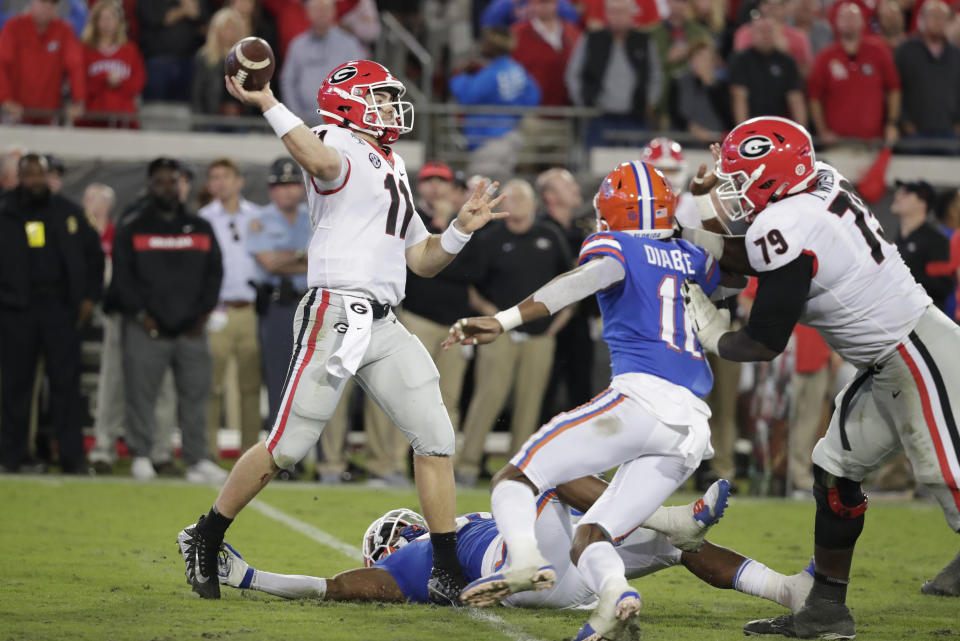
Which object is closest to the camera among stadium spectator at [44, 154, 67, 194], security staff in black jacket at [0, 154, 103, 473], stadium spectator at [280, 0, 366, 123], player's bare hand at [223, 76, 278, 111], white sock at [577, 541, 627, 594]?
white sock at [577, 541, 627, 594]

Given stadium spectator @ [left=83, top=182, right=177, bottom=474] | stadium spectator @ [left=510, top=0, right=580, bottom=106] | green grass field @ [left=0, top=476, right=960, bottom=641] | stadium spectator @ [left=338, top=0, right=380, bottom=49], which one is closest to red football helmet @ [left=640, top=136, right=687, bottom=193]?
green grass field @ [left=0, top=476, right=960, bottom=641]

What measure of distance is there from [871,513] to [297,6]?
25.2 feet

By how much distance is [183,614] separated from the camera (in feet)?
17.0

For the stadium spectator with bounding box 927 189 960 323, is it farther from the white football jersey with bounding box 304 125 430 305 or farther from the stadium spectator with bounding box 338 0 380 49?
the stadium spectator with bounding box 338 0 380 49

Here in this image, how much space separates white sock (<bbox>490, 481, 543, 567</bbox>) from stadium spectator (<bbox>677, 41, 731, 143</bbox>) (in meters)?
8.67

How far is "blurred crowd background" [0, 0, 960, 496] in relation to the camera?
10141 mm

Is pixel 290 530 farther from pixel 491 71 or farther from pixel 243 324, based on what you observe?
pixel 491 71

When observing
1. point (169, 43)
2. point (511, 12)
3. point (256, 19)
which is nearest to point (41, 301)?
point (169, 43)

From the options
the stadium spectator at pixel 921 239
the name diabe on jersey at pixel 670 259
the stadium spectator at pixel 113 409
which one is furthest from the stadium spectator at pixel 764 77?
the name diabe on jersey at pixel 670 259

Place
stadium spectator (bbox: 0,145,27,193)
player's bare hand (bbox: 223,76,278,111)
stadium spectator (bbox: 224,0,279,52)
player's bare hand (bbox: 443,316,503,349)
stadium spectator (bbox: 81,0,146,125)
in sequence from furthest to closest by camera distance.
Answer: stadium spectator (bbox: 224,0,279,52) < stadium spectator (bbox: 81,0,146,125) < stadium spectator (bbox: 0,145,27,193) < player's bare hand (bbox: 223,76,278,111) < player's bare hand (bbox: 443,316,503,349)

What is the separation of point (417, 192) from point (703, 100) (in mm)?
3100

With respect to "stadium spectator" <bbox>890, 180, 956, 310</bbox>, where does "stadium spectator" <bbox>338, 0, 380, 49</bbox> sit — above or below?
above

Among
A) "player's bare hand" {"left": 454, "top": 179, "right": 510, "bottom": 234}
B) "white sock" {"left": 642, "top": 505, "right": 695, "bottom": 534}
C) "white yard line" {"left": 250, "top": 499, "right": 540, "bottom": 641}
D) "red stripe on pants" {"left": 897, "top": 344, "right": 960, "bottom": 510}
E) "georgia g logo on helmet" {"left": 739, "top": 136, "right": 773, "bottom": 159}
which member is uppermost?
"georgia g logo on helmet" {"left": 739, "top": 136, "right": 773, "bottom": 159}

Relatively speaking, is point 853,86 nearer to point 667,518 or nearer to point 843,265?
point 843,265
